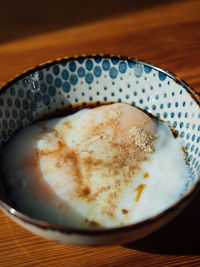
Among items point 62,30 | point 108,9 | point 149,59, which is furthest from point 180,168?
point 108,9

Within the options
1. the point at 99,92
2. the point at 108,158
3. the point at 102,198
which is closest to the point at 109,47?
the point at 99,92

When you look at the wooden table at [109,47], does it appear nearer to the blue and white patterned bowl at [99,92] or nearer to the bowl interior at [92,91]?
the blue and white patterned bowl at [99,92]

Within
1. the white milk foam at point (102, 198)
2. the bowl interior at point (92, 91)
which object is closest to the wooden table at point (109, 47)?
the white milk foam at point (102, 198)

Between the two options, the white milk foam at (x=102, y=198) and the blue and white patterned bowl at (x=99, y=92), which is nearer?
the white milk foam at (x=102, y=198)

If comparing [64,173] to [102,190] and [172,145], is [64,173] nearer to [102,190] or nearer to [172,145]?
[102,190]

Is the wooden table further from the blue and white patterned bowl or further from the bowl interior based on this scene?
the bowl interior

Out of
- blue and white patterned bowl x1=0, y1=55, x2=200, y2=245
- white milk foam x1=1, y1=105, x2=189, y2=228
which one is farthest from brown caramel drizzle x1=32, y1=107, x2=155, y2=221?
blue and white patterned bowl x1=0, y1=55, x2=200, y2=245
